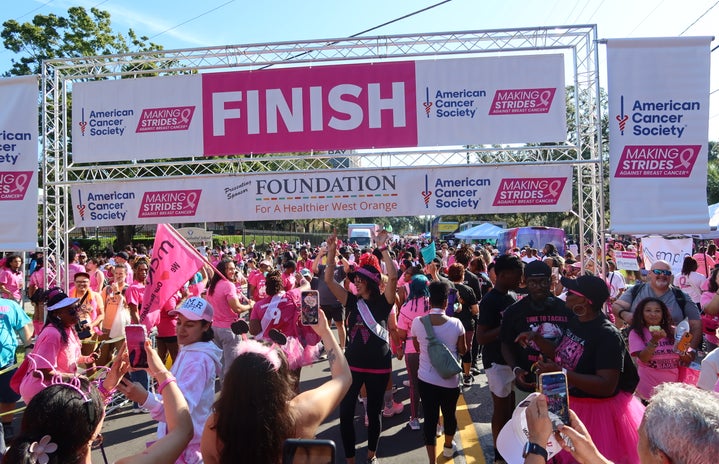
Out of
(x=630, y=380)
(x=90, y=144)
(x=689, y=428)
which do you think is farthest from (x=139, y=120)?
(x=689, y=428)

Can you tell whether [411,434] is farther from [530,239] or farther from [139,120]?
[530,239]

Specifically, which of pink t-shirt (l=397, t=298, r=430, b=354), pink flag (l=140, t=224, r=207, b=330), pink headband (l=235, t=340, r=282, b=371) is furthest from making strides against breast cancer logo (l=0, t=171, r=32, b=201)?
pink headband (l=235, t=340, r=282, b=371)

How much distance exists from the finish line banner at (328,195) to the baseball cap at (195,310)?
4926 mm

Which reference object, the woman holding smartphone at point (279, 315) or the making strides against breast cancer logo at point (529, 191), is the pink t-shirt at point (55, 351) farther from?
the making strides against breast cancer logo at point (529, 191)

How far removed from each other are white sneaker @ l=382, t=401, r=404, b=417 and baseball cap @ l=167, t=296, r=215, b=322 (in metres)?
3.70

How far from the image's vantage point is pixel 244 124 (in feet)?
28.8

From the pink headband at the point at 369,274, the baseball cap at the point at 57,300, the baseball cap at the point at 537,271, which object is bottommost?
the baseball cap at the point at 57,300

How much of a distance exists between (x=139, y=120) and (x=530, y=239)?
27.7 meters

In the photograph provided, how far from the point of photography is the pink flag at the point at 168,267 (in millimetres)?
4797

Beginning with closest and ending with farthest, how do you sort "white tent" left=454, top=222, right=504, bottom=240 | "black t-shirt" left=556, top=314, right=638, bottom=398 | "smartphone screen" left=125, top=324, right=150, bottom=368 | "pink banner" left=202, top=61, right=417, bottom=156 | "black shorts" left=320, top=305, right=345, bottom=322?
"smartphone screen" left=125, top=324, right=150, bottom=368
"black t-shirt" left=556, top=314, right=638, bottom=398
"pink banner" left=202, top=61, right=417, bottom=156
"black shorts" left=320, top=305, right=345, bottom=322
"white tent" left=454, top=222, right=504, bottom=240

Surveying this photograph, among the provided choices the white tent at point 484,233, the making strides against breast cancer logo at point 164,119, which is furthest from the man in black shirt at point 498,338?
the white tent at point 484,233

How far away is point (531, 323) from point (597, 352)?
85 cm

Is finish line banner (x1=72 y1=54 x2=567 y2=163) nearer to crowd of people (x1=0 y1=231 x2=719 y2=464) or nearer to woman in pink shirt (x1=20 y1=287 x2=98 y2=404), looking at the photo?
crowd of people (x1=0 y1=231 x2=719 y2=464)

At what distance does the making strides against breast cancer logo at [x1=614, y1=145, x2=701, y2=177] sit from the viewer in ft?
24.6
